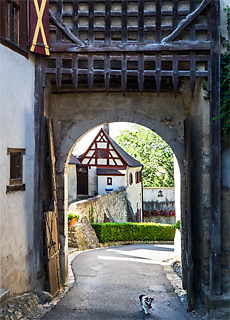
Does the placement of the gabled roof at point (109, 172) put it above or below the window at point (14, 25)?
below

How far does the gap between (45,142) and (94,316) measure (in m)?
3.12

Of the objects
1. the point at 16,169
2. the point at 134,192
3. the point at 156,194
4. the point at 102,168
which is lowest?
the point at 156,194

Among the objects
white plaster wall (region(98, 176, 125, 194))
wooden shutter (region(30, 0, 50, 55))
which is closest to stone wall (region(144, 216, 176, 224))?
white plaster wall (region(98, 176, 125, 194))

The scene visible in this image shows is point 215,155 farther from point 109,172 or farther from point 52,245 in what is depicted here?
point 109,172

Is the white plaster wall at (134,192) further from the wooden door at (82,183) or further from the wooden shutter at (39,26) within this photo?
the wooden shutter at (39,26)

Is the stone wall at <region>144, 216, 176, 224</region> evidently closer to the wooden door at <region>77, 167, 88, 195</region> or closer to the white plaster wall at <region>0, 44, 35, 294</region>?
the wooden door at <region>77, 167, 88, 195</region>

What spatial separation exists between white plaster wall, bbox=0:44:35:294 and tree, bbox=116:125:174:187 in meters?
25.2

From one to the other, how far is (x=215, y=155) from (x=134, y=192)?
1938cm

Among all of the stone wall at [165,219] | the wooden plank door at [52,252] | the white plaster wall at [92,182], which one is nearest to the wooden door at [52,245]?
the wooden plank door at [52,252]

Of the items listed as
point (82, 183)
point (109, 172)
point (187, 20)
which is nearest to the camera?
point (187, 20)

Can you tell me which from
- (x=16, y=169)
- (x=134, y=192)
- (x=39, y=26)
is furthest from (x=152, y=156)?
(x=16, y=169)

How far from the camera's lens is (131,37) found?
235 inches

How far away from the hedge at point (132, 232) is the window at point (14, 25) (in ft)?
32.2

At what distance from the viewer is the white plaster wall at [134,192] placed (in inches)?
932
